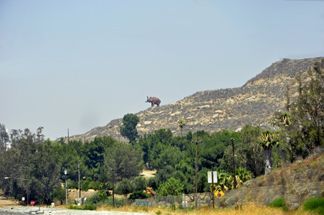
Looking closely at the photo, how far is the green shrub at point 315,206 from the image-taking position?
2727 centimetres

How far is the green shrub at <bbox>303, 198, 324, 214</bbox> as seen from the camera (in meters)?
27.3

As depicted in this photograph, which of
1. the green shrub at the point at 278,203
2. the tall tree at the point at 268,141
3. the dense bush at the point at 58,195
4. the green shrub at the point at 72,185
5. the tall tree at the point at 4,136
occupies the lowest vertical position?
the dense bush at the point at 58,195

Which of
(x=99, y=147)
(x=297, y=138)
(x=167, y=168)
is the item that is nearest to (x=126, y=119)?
(x=99, y=147)

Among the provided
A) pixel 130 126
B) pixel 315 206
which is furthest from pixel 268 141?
pixel 130 126

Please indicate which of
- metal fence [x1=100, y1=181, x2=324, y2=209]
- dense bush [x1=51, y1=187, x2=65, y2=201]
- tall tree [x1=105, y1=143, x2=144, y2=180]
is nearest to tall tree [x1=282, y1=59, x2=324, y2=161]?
metal fence [x1=100, y1=181, x2=324, y2=209]

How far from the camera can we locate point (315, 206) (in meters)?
28.3

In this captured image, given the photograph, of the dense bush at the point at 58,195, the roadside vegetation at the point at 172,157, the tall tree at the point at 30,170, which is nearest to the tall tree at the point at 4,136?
the roadside vegetation at the point at 172,157

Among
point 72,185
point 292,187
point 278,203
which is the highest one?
point 292,187

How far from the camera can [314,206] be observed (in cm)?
2831

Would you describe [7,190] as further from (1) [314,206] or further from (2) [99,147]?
(1) [314,206]

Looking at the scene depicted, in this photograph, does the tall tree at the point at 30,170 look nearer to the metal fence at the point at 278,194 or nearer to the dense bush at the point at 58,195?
the dense bush at the point at 58,195

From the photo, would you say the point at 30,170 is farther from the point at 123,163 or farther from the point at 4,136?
the point at 4,136

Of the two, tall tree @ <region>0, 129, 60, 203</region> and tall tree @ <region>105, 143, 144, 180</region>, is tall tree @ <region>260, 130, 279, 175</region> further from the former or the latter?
tall tree @ <region>105, 143, 144, 180</region>

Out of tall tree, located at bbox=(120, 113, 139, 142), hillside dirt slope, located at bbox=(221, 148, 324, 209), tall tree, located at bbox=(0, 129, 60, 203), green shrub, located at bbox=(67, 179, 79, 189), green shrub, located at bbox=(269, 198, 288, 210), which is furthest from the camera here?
tall tree, located at bbox=(120, 113, 139, 142)
